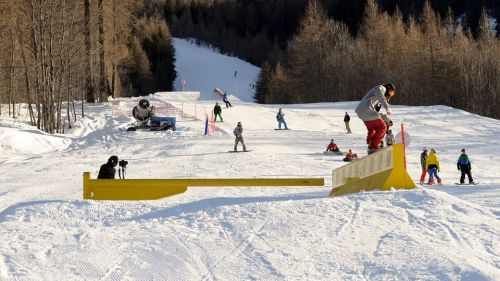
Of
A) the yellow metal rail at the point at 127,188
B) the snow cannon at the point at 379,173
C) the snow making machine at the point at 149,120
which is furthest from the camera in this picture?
the snow making machine at the point at 149,120

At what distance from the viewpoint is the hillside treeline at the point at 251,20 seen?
118562 mm

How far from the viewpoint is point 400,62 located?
6706cm

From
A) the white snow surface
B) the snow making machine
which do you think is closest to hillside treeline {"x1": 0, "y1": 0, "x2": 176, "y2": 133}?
the snow making machine

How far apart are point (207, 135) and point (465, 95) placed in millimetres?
41371

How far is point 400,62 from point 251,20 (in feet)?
241

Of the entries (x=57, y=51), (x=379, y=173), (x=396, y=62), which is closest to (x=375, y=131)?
(x=379, y=173)

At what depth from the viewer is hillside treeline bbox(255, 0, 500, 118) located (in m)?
63.1

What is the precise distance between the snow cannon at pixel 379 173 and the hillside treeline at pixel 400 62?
54369mm

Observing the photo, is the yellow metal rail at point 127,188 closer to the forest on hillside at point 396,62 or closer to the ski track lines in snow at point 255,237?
the ski track lines in snow at point 255,237

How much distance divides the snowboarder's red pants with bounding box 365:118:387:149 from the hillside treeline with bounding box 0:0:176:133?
22.0m

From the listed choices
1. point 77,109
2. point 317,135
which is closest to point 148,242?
point 317,135

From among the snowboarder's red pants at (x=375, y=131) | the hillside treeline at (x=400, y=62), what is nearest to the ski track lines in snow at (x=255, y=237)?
the snowboarder's red pants at (x=375, y=131)

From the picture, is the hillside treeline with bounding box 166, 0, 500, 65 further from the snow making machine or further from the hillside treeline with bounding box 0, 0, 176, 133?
the snow making machine

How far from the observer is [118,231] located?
7.95m
